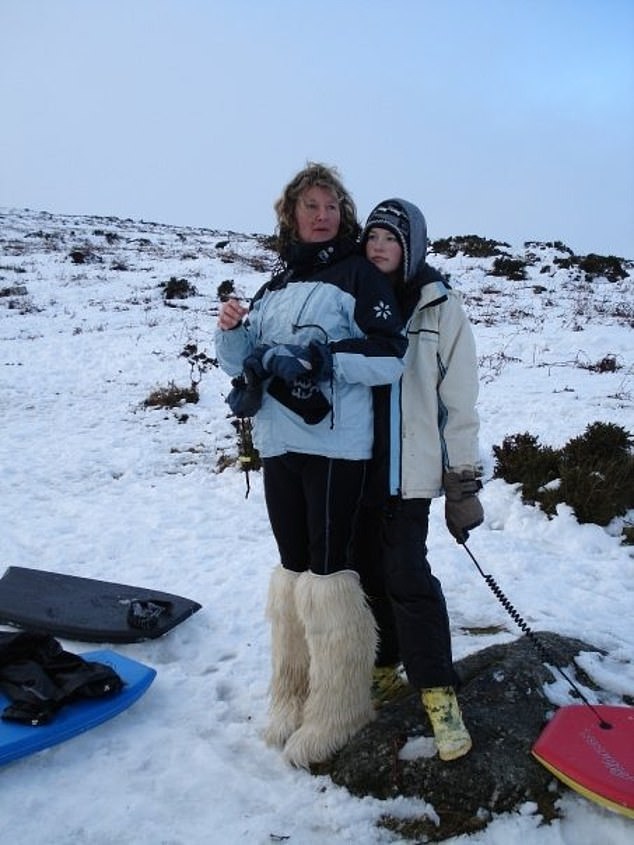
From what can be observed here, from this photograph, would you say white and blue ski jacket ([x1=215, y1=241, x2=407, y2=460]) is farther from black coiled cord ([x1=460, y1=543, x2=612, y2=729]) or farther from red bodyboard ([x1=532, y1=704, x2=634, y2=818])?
red bodyboard ([x1=532, y1=704, x2=634, y2=818])

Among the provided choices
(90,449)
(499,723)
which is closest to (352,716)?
(499,723)

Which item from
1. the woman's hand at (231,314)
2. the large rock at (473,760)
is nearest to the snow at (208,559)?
the large rock at (473,760)

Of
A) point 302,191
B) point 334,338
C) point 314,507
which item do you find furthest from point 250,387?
point 302,191

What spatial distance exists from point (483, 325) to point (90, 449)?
824cm

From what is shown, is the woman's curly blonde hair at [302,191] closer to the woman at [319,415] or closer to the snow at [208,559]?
the woman at [319,415]

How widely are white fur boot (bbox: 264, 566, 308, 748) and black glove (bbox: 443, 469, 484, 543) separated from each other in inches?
29.1

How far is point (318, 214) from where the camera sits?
267cm

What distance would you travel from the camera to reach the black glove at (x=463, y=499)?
263cm

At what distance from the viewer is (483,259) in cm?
2011

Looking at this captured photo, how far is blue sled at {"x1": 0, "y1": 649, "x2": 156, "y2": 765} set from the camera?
274 cm

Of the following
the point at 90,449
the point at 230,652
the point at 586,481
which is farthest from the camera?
the point at 90,449

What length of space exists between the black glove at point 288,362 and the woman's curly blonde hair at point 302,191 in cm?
55

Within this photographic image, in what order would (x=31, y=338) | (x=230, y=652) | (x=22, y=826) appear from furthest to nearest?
(x=31, y=338)
(x=230, y=652)
(x=22, y=826)

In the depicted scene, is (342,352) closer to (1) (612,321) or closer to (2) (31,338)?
(1) (612,321)
